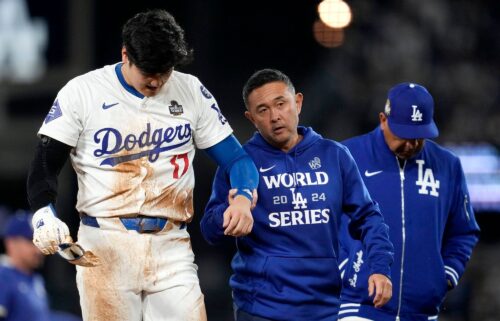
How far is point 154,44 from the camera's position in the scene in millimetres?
4930

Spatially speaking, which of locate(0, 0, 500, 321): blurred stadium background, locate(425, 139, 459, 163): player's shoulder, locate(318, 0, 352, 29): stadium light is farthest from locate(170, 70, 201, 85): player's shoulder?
locate(0, 0, 500, 321): blurred stadium background

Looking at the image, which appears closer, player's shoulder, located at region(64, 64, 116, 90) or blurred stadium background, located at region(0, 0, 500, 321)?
player's shoulder, located at region(64, 64, 116, 90)

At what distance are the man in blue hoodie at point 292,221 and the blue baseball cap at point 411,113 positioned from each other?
1.91ft

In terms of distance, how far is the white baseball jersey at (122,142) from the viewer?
201 inches

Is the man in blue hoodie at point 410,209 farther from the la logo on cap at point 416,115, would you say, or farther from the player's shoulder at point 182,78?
the player's shoulder at point 182,78

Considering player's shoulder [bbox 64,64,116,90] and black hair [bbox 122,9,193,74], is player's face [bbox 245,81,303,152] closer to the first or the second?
black hair [bbox 122,9,193,74]

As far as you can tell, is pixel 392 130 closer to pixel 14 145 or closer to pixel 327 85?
pixel 327 85

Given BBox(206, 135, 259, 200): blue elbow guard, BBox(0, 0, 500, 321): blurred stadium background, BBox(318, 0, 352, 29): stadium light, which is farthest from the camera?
BBox(0, 0, 500, 321): blurred stadium background

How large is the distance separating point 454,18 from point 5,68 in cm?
594

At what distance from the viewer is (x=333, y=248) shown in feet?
18.0

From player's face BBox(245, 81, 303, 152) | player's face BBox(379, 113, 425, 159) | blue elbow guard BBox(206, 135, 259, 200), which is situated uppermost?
player's face BBox(245, 81, 303, 152)

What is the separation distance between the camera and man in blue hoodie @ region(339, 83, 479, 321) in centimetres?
603

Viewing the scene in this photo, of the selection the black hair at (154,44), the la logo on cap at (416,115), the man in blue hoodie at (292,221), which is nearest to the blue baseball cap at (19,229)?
the man in blue hoodie at (292,221)

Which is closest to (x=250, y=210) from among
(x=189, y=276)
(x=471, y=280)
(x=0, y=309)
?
(x=189, y=276)
